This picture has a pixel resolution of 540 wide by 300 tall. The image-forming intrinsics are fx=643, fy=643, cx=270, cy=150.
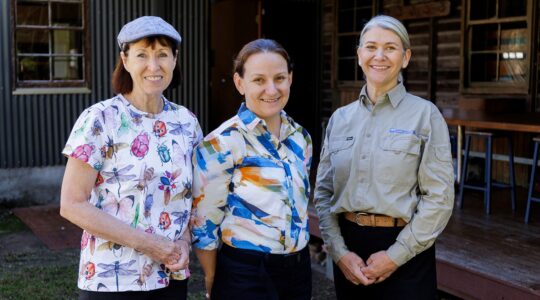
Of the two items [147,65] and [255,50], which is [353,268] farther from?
[147,65]

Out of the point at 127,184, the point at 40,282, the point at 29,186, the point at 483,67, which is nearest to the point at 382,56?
the point at 127,184

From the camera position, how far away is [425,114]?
8.47ft

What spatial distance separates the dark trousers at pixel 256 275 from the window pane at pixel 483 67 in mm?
5789

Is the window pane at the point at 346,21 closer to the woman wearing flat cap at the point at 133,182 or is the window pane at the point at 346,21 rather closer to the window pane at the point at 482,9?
the window pane at the point at 482,9

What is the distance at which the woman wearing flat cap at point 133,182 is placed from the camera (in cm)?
224

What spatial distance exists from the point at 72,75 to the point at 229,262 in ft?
21.7

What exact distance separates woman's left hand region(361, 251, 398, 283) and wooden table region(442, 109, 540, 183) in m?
3.03

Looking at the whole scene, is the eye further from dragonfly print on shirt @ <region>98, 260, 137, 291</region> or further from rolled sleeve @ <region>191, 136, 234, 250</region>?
dragonfly print on shirt @ <region>98, 260, 137, 291</region>

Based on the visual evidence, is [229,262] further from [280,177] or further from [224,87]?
[224,87]

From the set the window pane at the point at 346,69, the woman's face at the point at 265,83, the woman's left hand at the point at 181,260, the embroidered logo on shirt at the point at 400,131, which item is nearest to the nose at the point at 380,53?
the embroidered logo on shirt at the point at 400,131

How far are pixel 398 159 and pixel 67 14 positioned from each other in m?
6.74

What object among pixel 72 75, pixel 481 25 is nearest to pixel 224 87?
pixel 72 75

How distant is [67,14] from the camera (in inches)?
326

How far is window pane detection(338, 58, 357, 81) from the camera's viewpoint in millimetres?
10021
